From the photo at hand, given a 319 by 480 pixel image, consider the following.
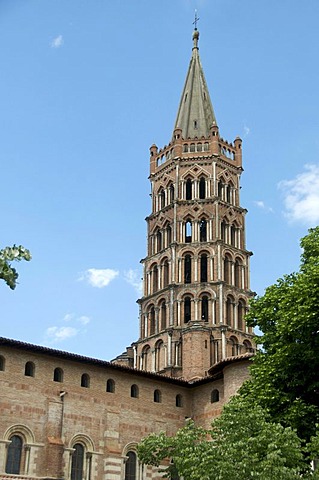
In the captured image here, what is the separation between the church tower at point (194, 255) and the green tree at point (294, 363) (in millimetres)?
20599

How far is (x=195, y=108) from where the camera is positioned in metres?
65.6

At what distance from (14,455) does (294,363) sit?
13878 millimetres

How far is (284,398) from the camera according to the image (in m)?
27.7

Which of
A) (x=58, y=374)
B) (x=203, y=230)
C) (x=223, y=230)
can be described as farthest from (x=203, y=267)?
(x=58, y=374)

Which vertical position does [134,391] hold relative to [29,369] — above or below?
below

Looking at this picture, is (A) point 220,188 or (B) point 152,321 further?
(A) point 220,188

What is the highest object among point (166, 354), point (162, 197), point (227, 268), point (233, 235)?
point (162, 197)

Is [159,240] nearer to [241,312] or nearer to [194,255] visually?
[194,255]

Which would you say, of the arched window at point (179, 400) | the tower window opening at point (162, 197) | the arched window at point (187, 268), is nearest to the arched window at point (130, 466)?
the arched window at point (179, 400)

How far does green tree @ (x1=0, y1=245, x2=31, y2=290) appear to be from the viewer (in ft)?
31.0

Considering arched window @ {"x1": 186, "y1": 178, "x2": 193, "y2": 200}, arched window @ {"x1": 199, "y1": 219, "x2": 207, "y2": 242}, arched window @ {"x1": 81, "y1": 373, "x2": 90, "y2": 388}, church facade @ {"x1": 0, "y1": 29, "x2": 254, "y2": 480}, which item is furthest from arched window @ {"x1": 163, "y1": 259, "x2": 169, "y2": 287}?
arched window @ {"x1": 81, "y1": 373, "x2": 90, "y2": 388}

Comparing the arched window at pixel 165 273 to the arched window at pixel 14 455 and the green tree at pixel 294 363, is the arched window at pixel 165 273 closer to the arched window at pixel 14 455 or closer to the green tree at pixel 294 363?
the arched window at pixel 14 455

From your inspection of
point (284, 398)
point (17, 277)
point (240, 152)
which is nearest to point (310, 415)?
point (284, 398)

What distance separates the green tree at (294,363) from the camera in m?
27.2
